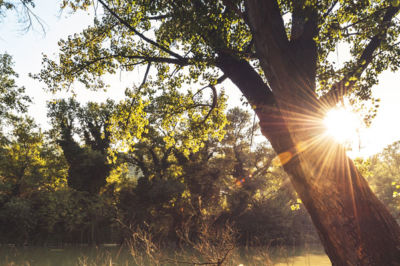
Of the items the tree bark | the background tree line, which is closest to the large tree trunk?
the tree bark

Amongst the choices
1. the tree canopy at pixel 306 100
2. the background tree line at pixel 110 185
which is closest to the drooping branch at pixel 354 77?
the tree canopy at pixel 306 100

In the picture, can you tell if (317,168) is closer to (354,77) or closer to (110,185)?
(354,77)

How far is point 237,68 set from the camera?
146 inches

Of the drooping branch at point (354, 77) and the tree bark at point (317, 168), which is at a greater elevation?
the drooping branch at point (354, 77)

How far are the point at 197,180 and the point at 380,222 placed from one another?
18.3 metres

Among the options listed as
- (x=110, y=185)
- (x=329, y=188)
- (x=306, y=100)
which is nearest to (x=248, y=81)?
(x=306, y=100)

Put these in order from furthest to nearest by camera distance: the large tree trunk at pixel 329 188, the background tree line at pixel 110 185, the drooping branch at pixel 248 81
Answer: the background tree line at pixel 110 185 → the drooping branch at pixel 248 81 → the large tree trunk at pixel 329 188

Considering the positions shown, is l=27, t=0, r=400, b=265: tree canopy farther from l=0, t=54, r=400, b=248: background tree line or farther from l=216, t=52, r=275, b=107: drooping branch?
l=0, t=54, r=400, b=248: background tree line

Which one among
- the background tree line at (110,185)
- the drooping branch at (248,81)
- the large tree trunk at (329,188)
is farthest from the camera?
the background tree line at (110,185)

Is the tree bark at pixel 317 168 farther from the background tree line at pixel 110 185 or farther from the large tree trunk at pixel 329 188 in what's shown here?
the background tree line at pixel 110 185

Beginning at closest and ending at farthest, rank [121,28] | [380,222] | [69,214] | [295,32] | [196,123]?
1. [380,222]
2. [295,32]
3. [121,28]
4. [196,123]
5. [69,214]

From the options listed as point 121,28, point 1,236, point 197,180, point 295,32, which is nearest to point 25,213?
point 1,236

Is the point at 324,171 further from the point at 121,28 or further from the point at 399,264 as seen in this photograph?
the point at 121,28

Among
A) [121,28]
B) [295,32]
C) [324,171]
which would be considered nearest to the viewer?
[324,171]
